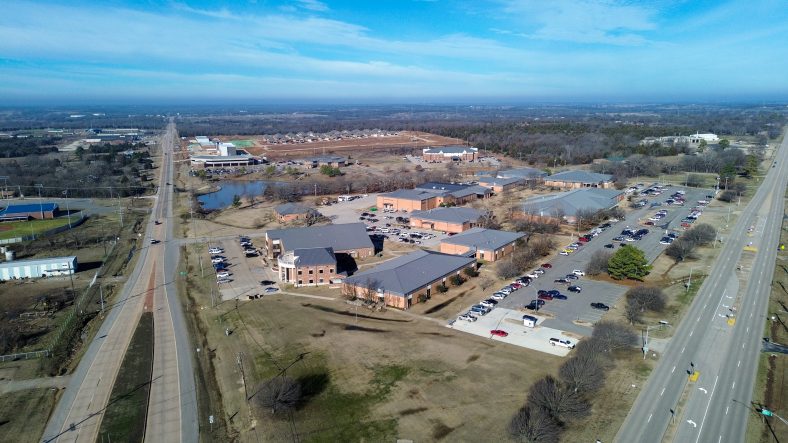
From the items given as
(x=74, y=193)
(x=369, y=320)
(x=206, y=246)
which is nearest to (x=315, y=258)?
(x=369, y=320)

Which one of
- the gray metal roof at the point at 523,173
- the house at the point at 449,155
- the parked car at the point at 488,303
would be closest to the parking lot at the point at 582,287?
the parked car at the point at 488,303

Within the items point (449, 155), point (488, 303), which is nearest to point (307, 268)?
point (488, 303)

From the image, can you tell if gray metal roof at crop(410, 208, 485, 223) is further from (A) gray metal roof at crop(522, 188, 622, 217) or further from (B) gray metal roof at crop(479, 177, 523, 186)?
(B) gray metal roof at crop(479, 177, 523, 186)

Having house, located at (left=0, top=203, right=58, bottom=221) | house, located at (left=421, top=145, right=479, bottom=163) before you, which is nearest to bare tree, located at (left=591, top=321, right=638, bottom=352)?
house, located at (left=0, top=203, right=58, bottom=221)

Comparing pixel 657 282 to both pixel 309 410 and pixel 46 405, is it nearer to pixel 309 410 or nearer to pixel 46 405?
pixel 309 410

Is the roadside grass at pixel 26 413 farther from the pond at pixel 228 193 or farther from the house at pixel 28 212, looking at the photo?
the pond at pixel 228 193

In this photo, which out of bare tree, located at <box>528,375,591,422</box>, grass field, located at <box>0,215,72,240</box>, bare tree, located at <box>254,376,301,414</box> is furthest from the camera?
grass field, located at <box>0,215,72,240</box>
